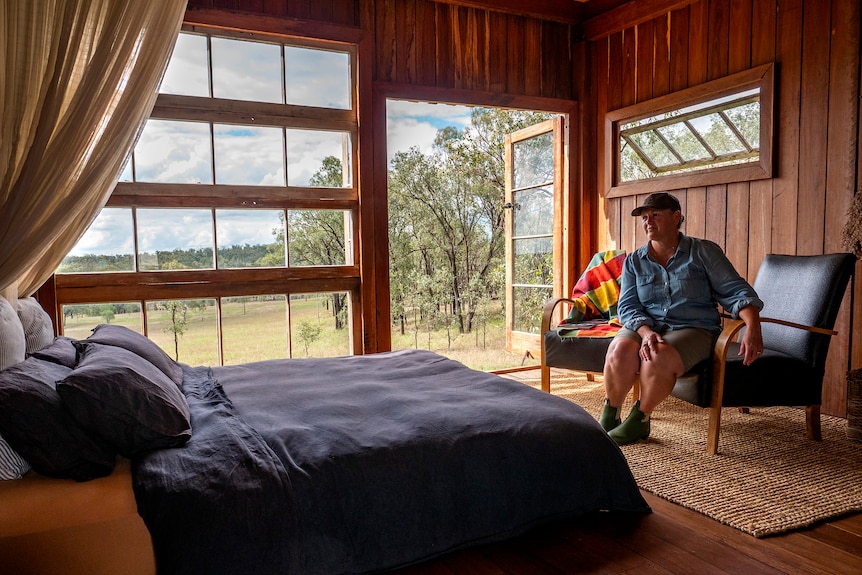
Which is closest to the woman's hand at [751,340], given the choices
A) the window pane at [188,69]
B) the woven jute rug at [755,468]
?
the woven jute rug at [755,468]

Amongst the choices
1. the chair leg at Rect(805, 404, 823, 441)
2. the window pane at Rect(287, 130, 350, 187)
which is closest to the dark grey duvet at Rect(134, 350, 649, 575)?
the chair leg at Rect(805, 404, 823, 441)

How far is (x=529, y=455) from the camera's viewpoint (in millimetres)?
1830

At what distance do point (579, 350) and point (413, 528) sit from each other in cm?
212

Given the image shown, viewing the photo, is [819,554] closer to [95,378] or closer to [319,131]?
[95,378]

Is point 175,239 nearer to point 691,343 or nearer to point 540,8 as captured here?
point 691,343

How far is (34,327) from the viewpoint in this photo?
2.26 m

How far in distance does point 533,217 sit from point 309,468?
399cm

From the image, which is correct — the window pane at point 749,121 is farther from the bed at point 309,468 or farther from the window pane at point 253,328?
the window pane at point 253,328

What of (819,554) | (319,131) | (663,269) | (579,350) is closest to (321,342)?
(319,131)

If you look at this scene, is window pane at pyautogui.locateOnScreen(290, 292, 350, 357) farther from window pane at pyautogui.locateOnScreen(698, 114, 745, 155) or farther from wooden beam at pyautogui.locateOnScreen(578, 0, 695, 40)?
wooden beam at pyautogui.locateOnScreen(578, 0, 695, 40)

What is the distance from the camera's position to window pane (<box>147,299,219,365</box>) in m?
3.66

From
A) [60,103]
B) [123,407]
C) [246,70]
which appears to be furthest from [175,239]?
[123,407]

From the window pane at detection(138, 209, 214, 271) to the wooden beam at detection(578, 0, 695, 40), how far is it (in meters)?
3.16

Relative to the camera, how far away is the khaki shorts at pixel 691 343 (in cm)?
280
